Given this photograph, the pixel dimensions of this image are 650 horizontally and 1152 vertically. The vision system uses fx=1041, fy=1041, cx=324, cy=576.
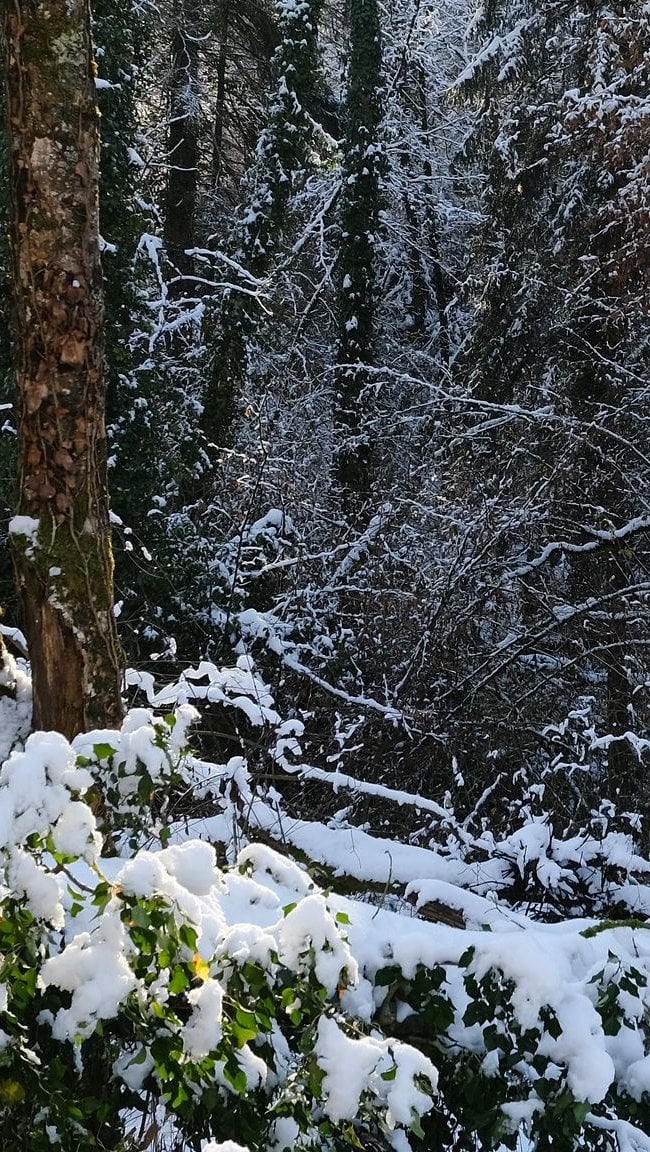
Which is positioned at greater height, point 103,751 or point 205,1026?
point 103,751

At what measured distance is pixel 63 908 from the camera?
2.16m

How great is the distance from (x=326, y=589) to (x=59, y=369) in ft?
18.7

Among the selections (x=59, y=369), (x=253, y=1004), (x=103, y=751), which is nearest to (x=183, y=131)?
(x=59, y=369)

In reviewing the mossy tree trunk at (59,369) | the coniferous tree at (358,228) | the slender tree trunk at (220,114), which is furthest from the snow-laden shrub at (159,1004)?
the slender tree trunk at (220,114)

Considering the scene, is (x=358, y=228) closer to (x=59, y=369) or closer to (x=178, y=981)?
(x=59, y=369)

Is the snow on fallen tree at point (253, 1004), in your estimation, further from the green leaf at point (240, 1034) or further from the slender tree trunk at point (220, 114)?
the slender tree trunk at point (220, 114)

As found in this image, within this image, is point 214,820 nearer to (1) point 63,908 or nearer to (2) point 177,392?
(1) point 63,908

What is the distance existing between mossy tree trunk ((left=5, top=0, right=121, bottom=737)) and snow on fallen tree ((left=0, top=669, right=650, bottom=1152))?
1180 mm

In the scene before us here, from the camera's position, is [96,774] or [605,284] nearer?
[96,774]

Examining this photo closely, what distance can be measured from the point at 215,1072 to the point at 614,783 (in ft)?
18.3

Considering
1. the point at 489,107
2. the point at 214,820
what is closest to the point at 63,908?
the point at 214,820

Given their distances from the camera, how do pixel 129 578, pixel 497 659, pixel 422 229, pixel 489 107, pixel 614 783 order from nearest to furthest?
pixel 614 783 → pixel 497 659 → pixel 129 578 → pixel 489 107 → pixel 422 229

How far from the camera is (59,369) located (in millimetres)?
3791

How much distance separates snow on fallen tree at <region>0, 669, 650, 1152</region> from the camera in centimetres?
196
